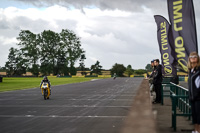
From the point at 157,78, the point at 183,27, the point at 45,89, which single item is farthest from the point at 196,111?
the point at 45,89

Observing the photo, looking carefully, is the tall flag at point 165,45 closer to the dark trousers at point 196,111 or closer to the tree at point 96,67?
the dark trousers at point 196,111

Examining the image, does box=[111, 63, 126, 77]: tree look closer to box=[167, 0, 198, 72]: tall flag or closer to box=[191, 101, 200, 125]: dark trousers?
box=[167, 0, 198, 72]: tall flag

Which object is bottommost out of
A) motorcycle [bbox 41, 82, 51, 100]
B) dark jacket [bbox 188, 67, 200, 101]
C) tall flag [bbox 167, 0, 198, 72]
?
motorcycle [bbox 41, 82, 51, 100]

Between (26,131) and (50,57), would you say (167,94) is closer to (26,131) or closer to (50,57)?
(26,131)

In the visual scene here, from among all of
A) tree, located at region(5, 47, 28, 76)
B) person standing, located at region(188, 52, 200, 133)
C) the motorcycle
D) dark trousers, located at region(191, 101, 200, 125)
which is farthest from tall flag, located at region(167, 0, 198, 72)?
tree, located at region(5, 47, 28, 76)

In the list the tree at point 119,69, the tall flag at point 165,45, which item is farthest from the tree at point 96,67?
the tall flag at point 165,45

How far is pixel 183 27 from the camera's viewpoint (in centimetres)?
1130

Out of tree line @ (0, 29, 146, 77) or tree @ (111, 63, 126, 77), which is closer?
tree line @ (0, 29, 146, 77)

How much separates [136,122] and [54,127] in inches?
243

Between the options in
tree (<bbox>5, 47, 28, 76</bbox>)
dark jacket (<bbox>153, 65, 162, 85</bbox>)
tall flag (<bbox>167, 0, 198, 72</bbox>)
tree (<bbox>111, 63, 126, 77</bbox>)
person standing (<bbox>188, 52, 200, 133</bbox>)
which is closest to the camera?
person standing (<bbox>188, 52, 200, 133</bbox>)

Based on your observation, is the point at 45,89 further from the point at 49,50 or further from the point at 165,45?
the point at 49,50

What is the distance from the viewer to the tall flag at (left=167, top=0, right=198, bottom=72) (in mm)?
11117

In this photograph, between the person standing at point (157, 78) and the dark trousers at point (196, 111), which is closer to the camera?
the dark trousers at point (196, 111)

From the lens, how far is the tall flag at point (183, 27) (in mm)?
11117
